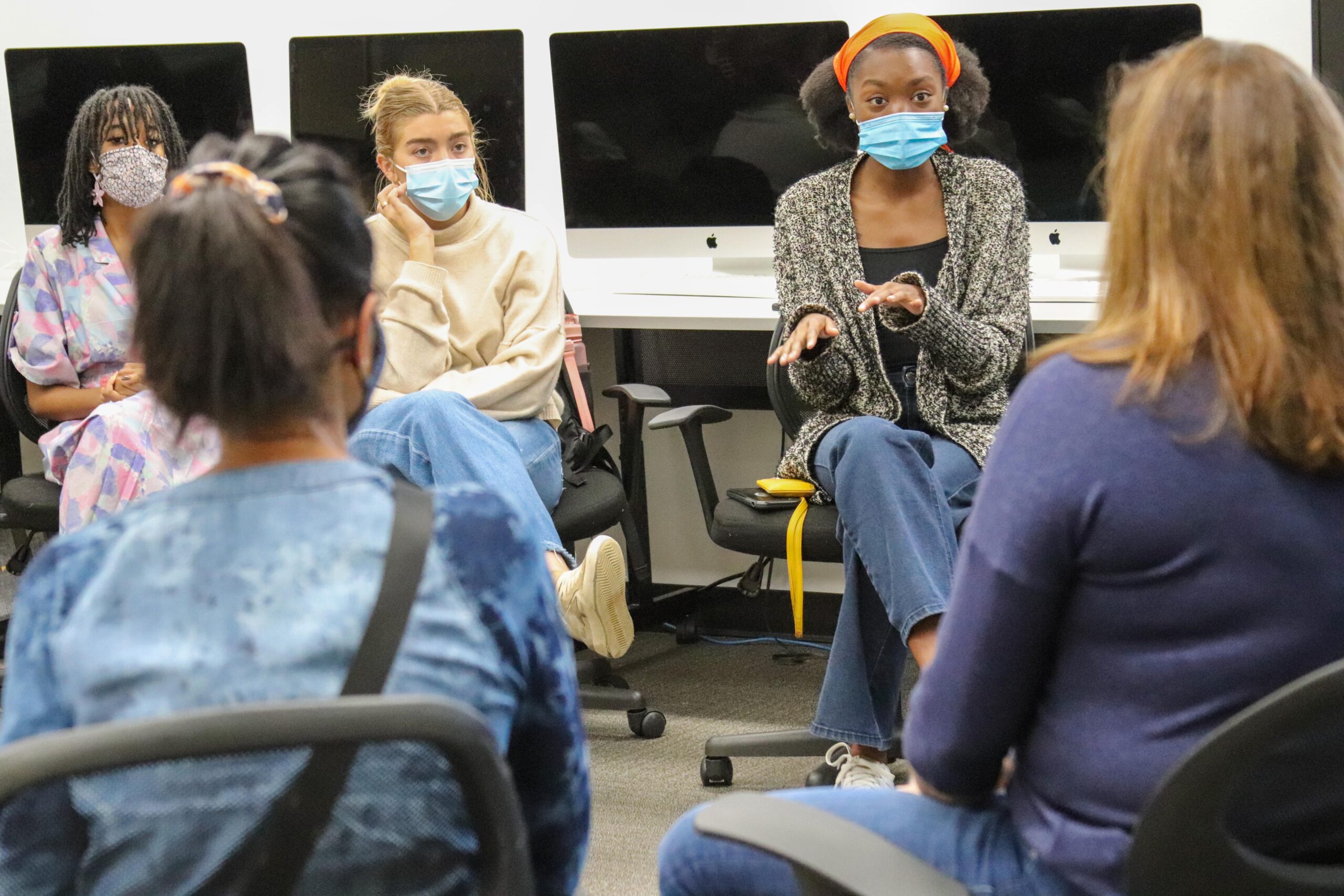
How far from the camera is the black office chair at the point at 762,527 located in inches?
88.9

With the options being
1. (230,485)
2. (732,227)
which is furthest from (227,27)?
(230,485)

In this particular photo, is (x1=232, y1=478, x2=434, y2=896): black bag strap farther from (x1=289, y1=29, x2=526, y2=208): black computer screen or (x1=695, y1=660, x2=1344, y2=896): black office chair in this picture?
(x1=289, y1=29, x2=526, y2=208): black computer screen

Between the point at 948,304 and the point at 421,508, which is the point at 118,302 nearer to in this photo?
the point at 948,304

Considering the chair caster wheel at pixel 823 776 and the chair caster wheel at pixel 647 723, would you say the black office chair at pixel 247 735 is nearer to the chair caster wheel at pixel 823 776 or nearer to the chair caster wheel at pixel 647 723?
the chair caster wheel at pixel 823 776

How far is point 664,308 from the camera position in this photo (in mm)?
2861

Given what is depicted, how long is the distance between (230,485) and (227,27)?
3.51 meters

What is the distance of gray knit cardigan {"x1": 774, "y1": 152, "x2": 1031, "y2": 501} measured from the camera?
2295mm

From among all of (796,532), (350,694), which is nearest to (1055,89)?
(796,532)

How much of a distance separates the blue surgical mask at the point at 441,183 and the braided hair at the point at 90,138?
550 mm

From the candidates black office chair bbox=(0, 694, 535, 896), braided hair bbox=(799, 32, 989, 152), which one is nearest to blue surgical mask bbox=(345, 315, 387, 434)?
black office chair bbox=(0, 694, 535, 896)

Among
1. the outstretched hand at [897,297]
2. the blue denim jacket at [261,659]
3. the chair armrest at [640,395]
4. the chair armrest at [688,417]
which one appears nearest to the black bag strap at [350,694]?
the blue denim jacket at [261,659]

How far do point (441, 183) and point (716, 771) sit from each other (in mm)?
1233

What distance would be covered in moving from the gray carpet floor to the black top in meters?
0.77

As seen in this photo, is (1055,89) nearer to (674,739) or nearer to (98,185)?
(674,739)
